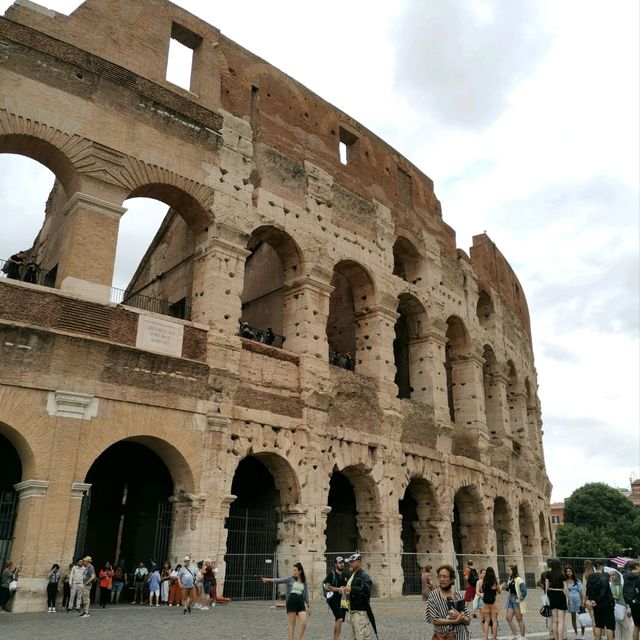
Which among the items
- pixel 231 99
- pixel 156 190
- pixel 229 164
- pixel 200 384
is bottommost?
pixel 200 384

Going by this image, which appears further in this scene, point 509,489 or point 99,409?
point 509,489

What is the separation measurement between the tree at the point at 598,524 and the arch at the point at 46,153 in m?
42.0

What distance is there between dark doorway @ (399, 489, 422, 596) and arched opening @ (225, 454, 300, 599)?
3.64m

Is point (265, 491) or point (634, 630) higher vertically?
point (265, 491)

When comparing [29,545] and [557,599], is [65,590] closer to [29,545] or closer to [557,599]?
[29,545]

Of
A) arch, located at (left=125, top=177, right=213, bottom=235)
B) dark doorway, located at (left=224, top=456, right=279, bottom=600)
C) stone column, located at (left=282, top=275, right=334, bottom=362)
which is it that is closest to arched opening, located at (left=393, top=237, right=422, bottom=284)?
stone column, located at (left=282, top=275, right=334, bottom=362)

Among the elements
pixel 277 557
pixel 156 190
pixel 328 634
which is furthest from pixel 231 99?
pixel 328 634

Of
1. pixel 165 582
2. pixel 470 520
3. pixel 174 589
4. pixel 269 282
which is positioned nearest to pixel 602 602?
pixel 174 589

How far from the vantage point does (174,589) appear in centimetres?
1202

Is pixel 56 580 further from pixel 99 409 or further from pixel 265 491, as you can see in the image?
pixel 265 491

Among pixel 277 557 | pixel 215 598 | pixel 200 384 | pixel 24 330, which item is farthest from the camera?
pixel 277 557

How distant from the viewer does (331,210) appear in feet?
56.6

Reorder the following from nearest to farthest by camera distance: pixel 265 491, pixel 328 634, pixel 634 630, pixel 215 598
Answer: pixel 634 630, pixel 328 634, pixel 215 598, pixel 265 491

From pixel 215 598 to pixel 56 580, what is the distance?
3043mm
